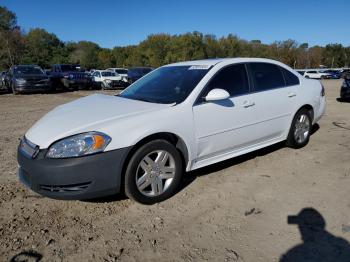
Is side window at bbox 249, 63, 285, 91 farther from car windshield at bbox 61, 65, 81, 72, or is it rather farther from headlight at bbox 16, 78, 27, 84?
car windshield at bbox 61, 65, 81, 72

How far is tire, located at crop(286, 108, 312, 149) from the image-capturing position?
18.3ft

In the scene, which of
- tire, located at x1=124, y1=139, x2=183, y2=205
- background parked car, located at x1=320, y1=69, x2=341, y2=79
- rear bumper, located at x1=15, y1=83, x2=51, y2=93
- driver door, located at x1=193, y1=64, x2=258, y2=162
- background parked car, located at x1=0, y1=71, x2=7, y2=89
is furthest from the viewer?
background parked car, located at x1=320, y1=69, x2=341, y2=79

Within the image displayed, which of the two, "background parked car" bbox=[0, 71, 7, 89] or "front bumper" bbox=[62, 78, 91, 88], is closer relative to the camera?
"front bumper" bbox=[62, 78, 91, 88]

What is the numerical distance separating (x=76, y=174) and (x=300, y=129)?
396 centimetres

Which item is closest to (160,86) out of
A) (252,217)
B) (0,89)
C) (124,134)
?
(124,134)

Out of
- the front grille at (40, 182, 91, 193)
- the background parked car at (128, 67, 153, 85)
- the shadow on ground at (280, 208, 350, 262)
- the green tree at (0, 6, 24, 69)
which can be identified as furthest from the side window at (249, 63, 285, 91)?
the green tree at (0, 6, 24, 69)

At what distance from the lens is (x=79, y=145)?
3346mm

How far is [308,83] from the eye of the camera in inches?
231

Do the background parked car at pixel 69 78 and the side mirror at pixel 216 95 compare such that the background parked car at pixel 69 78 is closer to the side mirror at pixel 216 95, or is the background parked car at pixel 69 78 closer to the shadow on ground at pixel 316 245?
the side mirror at pixel 216 95

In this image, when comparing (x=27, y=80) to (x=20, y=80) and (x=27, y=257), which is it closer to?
(x=20, y=80)

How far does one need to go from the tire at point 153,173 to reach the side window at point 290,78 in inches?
102

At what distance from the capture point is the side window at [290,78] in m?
5.49

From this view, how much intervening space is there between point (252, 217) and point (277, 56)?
306 ft

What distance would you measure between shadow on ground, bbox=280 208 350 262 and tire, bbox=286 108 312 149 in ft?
7.71
